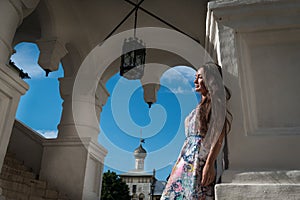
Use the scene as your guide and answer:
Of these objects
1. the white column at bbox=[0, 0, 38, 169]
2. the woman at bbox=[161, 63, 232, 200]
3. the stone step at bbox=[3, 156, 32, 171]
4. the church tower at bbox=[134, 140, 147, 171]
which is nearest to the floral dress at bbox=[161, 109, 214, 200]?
the woman at bbox=[161, 63, 232, 200]

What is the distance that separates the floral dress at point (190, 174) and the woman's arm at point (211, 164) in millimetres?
50

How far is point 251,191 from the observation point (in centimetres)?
121

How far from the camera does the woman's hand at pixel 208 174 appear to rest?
4.74 ft

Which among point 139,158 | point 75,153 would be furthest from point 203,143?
point 139,158

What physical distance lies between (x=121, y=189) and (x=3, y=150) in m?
26.7

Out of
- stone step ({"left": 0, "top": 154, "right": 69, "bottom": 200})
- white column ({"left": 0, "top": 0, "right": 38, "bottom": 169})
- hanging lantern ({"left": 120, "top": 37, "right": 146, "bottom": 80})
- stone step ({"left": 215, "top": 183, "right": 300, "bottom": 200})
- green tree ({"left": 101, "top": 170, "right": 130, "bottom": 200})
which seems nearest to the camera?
stone step ({"left": 215, "top": 183, "right": 300, "bottom": 200})

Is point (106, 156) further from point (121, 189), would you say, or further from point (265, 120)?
point (121, 189)

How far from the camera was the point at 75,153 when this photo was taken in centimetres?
570

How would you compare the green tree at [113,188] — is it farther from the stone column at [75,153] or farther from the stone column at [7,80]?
the stone column at [7,80]

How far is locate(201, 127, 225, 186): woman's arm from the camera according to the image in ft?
4.69

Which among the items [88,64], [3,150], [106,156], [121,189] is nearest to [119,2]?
[88,64]

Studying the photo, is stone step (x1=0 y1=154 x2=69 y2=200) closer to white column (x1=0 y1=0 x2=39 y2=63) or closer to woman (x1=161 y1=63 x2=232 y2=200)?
white column (x1=0 y1=0 x2=39 y2=63)

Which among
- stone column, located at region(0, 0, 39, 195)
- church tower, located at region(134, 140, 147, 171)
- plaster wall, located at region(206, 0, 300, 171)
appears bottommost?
plaster wall, located at region(206, 0, 300, 171)

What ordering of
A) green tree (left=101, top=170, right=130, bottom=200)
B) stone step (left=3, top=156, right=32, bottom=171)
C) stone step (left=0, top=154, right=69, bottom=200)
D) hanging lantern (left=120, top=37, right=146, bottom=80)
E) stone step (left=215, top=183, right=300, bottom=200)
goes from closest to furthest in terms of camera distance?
stone step (left=215, top=183, right=300, bottom=200)
stone step (left=0, top=154, right=69, bottom=200)
hanging lantern (left=120, top=37, right=146, bottom=80)
stone step (left=3, top=156, right=32, bottom=171)
green tree (left=101, top=170, right=130, bottom=200)
